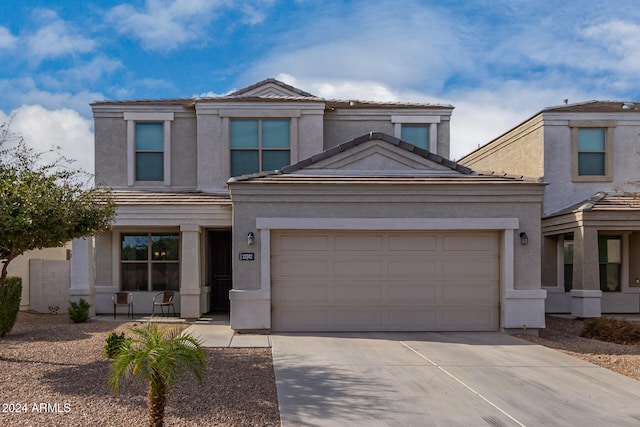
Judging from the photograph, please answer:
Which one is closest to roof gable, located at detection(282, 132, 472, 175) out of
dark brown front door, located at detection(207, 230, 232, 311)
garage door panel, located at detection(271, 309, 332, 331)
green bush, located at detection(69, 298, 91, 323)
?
garage door panel, located at detection(271, 309, 332, 331)

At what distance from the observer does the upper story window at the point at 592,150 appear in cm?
1752

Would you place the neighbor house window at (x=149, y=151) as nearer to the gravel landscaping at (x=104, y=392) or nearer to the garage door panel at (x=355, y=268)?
the garage door panel at (x=355, y=268)

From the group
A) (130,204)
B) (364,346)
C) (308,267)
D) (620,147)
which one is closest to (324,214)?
(308,267)

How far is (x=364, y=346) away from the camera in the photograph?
11062mm

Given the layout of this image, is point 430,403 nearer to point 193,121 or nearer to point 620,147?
point 193,121

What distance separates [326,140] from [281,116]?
1.73 m

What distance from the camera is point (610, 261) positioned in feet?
57.4

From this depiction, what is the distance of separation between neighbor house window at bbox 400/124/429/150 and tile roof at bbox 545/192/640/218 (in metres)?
4.29

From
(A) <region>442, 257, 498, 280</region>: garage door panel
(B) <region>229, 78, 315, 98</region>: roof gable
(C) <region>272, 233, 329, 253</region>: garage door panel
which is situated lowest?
(A) <region>442, 257, 498, 280</region>: garage door panel

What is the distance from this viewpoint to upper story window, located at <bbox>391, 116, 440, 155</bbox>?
17.3 meters

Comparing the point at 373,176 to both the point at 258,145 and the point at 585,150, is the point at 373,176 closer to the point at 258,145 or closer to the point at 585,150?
the point at 258,145

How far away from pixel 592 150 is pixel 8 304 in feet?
52.7

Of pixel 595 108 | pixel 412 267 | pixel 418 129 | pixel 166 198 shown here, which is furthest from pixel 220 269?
pixel 595 108

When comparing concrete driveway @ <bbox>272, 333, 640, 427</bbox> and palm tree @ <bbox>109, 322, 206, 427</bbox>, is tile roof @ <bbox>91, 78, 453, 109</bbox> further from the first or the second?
palm tree @ <bbox>109, 322, 206, 427</bbox>
